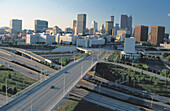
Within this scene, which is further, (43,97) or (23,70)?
(23,70)

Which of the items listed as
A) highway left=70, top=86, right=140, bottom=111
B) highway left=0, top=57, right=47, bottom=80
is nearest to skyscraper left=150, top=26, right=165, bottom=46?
highway left=0, top=57, right=47, bottom=80

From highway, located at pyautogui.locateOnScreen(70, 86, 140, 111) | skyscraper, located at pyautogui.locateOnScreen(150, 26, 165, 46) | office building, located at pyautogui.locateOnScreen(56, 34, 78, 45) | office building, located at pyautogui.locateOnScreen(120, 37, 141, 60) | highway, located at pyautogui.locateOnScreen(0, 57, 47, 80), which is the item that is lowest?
highway, located at pyautogui.locateOnScreen(70, 86, 140, 111)

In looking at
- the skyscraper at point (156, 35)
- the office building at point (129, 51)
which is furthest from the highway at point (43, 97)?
the skyscraper at point (156, 35)

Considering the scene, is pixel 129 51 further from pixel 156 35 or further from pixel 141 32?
pixel 141 32

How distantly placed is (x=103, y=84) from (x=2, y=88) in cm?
2118

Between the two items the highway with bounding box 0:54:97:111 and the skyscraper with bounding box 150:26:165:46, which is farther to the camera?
the skyscraper with bounding box 150:26:165:46

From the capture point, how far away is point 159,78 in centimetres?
4647

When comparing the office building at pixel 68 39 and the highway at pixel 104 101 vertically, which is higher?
the office building at pixel 68 39

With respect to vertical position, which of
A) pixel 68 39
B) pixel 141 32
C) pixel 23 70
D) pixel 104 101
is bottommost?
pixel 104 101

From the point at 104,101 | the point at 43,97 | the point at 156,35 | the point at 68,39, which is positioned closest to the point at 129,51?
the point at 68,39

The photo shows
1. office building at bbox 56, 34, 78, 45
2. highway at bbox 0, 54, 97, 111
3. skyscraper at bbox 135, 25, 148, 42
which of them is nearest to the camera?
highway at bbox 0, 54, 97, 111

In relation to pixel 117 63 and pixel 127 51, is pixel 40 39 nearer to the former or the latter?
pixel 127 51

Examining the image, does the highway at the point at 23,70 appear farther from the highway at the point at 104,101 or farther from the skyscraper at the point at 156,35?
the skyscraper at the point at 156,35

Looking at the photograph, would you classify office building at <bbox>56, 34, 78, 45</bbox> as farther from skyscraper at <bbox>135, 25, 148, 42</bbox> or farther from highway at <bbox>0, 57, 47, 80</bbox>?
skyscraper at <bbox>135, 25, 148, 42</bbox>
